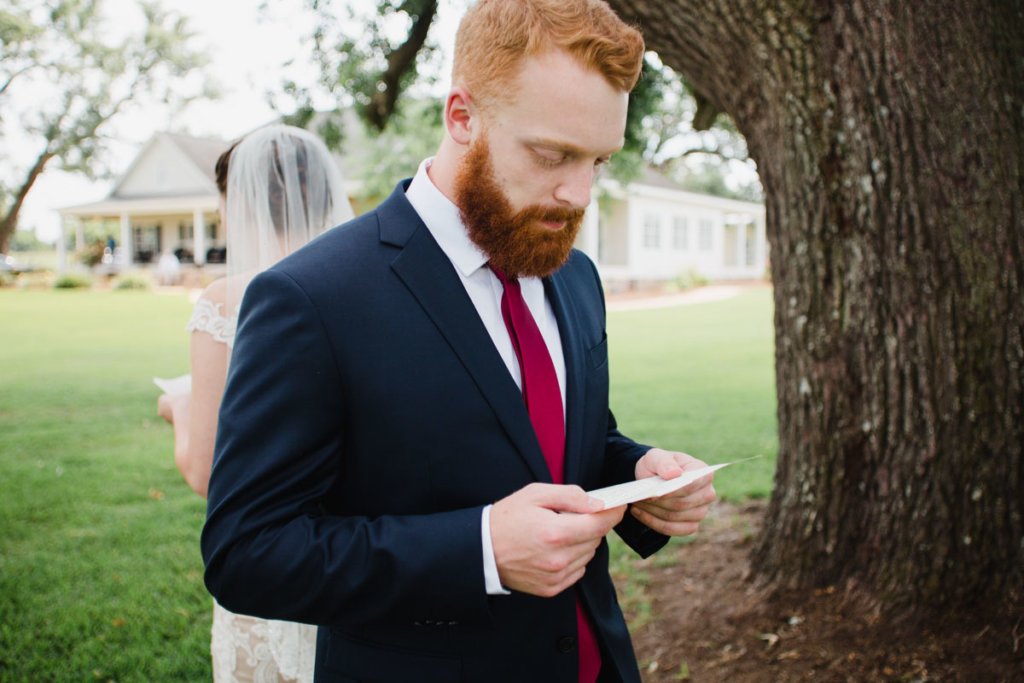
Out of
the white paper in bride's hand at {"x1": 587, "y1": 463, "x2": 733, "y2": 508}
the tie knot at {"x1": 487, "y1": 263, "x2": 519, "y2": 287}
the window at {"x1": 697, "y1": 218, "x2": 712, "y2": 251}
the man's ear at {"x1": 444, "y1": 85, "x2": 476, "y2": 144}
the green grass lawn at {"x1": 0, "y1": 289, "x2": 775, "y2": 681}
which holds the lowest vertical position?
the green grass lawn at {"x1": 0, "y1": 289, "x2": 775, "y2": 681}

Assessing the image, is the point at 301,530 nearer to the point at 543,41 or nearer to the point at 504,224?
the point at 504,224

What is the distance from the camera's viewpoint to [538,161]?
1764 mm

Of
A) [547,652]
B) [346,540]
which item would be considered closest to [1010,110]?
[547,652]

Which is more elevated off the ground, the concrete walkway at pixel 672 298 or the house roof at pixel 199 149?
the house roof at pixel 199 149

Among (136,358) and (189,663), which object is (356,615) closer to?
(189,663)

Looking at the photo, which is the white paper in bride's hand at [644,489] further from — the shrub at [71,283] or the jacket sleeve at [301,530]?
the shrub at [71,283]

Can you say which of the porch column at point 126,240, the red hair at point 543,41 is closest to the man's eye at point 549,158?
the red hair at point 543,41

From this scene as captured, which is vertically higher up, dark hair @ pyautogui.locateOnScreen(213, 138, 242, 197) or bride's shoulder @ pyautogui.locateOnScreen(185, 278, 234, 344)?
dark hair @ pyautogui.locateOnScreen(213, 138, 242, 197)

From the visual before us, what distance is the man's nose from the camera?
1.79 m

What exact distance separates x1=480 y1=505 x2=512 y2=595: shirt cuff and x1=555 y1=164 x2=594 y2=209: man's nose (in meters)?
0.71

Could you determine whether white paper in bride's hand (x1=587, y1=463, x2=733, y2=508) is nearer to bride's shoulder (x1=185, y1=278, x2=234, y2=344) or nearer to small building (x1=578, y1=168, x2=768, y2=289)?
bride's shoulder (x1=185, y1=278, x2=234, y2=344)

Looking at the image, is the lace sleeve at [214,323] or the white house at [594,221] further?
the white house at [594,221]

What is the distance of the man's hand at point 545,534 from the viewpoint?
1.50 m

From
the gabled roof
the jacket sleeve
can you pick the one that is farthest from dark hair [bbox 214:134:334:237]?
the gabled roof
